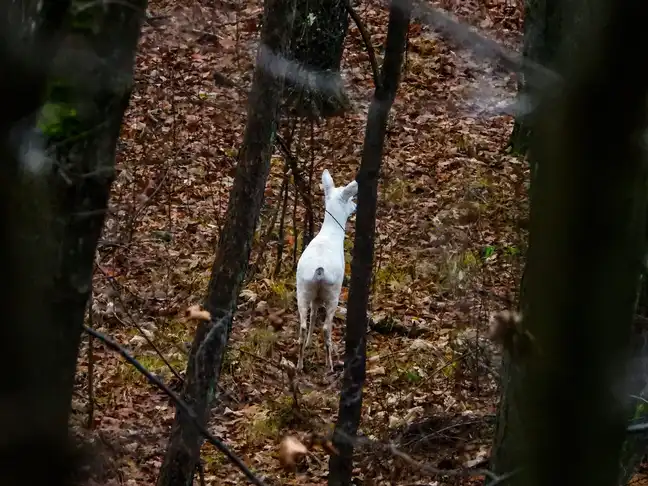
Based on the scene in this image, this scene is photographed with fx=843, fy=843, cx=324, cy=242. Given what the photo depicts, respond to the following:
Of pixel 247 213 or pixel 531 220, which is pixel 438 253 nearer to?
pixel 247 213

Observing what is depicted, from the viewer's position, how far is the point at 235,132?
11.6m

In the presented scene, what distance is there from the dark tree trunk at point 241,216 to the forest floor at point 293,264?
0.40 meters

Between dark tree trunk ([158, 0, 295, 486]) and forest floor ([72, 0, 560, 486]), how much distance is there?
40cm

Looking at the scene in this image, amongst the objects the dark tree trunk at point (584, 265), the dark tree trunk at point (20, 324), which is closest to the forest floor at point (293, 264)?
the dark tree trunk at point (20, 324)

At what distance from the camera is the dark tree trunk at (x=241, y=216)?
4867 millimetres

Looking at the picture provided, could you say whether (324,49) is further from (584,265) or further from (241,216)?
(584,265)

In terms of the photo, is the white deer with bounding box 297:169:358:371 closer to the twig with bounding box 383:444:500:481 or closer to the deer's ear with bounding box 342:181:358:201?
the deer's ear with bounding box 342:181:358:201

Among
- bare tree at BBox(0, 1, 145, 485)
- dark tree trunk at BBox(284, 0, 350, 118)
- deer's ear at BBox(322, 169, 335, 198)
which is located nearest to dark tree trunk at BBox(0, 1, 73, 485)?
bare tree at BBox(0, 1, 145, 485)

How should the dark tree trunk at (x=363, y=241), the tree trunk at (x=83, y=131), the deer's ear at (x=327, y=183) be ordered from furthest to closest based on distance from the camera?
the deer's ear at (x=327, y=183) < the dark tree trunk at (x=363, y=241) < the tree trunk at (x=83, y=131)

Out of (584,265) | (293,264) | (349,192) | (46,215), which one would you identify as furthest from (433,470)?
(293,264)

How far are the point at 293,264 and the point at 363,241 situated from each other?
4.41 metres

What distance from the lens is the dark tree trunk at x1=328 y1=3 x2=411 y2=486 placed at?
438 cm

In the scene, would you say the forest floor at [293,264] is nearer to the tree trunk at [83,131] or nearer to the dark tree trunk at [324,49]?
the dark tree trunk at [324,49]

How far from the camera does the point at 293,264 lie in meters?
8.97
